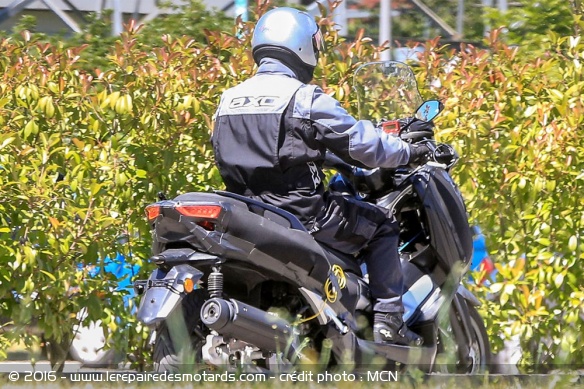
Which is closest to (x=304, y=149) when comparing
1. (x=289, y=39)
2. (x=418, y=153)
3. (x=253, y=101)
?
(x=253, y=101)

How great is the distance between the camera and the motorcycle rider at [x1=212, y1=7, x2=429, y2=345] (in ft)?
14.8

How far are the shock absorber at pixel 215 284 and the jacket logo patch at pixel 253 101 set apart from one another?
0.77m

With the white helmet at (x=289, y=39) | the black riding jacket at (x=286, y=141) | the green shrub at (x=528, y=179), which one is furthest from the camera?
the green shrub at (x=528, y=179)

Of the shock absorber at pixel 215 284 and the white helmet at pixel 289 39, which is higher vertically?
the white helmet at pixel 289 39

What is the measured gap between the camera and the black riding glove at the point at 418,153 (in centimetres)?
488

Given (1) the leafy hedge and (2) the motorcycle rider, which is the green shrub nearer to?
(1) the leafy hedge

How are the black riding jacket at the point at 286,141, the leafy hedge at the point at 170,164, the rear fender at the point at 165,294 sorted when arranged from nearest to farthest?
the rear fender at the point at 165,294 < the black riding jacket at the point at 286,141 < the leafy hedge at the point at 170,164

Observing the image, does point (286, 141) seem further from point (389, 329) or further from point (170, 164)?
point (170, 164)

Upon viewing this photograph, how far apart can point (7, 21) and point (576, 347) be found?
12.1 m

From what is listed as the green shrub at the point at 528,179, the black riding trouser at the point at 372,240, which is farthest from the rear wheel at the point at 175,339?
the green shrub at the point at 528,179

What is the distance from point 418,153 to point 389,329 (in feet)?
2.56

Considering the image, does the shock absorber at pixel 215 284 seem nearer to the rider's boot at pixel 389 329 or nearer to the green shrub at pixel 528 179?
the rider's boot at pixel 389 329

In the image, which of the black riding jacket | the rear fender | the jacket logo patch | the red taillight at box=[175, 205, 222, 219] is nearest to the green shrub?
the black riding jacket

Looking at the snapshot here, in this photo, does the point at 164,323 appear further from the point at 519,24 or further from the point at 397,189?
the point at 519,24
